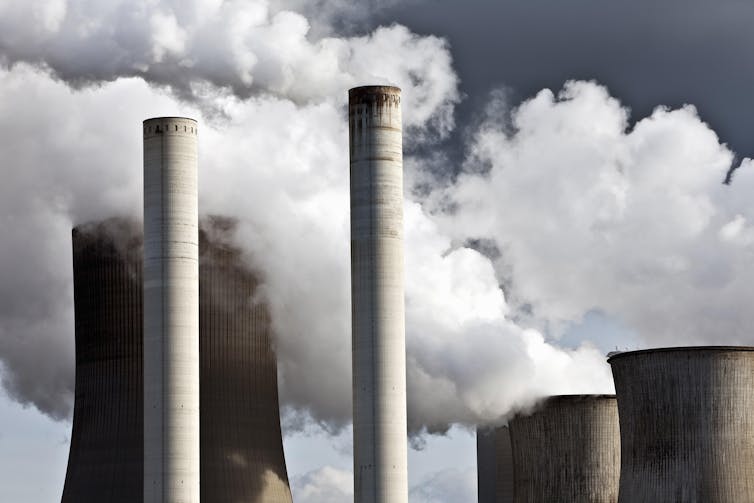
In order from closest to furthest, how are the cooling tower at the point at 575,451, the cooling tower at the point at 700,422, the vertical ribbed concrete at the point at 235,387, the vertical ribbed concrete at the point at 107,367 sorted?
the cooling tower at the point at 700,422, the vertical ribbed concrete at the point at 107,367, the vertical ribbed concrete at the point at 235,387, the cooling tower at the point at 575,451

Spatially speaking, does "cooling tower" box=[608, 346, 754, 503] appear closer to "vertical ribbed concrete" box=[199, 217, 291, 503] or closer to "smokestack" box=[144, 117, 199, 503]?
"vertical ribbed concrete" box=[199, 217, 291, 503]

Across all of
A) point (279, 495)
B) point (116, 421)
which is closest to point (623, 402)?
point (279, 495)

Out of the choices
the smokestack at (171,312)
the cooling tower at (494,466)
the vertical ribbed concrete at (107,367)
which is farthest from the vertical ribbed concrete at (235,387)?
the cooling tower at (494,466)

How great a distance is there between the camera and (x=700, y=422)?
47781mm

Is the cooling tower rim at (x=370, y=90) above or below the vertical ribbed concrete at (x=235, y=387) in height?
above

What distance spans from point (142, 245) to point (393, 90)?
30.5ft

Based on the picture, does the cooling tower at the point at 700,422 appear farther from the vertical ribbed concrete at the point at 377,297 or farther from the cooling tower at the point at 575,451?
the cooling tower at the point at 575,451

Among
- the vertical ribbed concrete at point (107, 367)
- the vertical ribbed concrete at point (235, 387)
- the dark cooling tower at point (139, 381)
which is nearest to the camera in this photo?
the vertical ribbed concrete at point (107, 367)

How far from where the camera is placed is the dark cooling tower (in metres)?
50.1

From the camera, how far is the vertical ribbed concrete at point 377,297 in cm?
4816

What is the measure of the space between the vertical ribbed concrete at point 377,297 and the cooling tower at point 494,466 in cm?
1843

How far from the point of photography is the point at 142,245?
52.9 m

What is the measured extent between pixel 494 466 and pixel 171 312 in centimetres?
2597

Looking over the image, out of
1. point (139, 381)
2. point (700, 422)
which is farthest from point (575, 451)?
point (139, 381)
